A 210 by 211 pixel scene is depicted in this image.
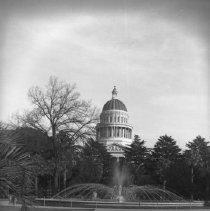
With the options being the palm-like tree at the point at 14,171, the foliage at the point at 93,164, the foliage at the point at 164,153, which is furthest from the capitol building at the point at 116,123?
the palm-like tree at the point at 14,171

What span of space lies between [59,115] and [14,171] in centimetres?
1277

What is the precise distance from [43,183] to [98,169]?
10.3ft

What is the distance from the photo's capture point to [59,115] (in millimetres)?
15641

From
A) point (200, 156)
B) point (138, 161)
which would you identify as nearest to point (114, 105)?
point (138, 161)

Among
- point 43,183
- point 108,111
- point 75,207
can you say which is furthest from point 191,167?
point 108,111

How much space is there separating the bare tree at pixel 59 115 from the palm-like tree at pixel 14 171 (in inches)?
486

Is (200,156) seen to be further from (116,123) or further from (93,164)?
(116,123)

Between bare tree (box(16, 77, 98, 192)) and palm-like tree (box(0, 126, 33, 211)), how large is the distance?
12332 millimetres

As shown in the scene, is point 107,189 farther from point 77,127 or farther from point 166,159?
point 166,159

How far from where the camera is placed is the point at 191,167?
2614 cm

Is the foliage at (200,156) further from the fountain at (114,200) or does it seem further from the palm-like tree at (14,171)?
the palm-like tree at (14,171)

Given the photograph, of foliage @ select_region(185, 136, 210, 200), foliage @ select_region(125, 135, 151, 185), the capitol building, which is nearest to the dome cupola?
the capitol building

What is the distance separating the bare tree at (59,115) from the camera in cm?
1556

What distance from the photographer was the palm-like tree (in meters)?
2.90
